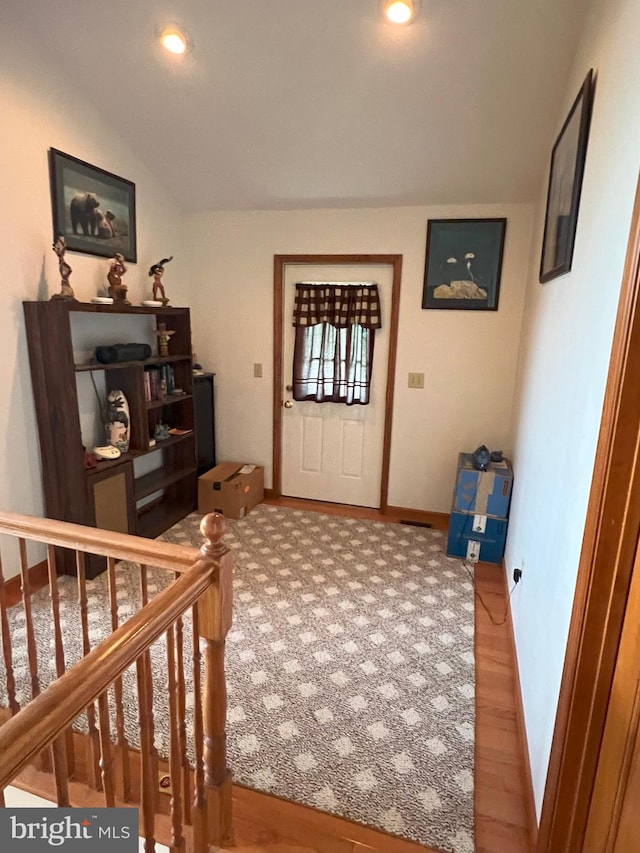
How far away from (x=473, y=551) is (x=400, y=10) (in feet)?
9.30

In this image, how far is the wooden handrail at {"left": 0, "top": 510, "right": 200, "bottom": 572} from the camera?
127 centimetres

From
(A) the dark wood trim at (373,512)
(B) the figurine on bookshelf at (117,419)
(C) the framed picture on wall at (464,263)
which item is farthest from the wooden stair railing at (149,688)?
(C) the framed picture on wall at (464,263)

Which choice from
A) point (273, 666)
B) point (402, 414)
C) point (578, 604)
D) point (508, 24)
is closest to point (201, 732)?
point (273, 666)

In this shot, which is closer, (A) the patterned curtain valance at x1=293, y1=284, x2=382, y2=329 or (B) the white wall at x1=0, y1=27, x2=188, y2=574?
(B) the white wall at x1=0, y1=27, x2=188, y2=574

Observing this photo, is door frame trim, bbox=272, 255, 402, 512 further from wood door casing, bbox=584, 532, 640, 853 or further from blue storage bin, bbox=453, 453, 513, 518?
wood door casing, bbox=584, 532, 640, 853

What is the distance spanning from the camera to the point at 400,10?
207 cm

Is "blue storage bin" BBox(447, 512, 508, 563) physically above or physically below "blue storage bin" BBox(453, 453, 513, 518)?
below

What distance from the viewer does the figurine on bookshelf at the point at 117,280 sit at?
2.93 meters

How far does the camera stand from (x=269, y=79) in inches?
100.0

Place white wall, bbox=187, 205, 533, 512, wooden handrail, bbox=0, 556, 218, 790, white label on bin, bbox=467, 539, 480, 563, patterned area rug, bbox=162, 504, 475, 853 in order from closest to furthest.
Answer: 1. wooden handrail, bbox=0, 556, 218, 790
2. patterned area rug, bbox=162, 504, 475, 853
3. white label on bin, bbox=467, 539, 480, 563
4. white wall, bbox=187, 205, 533, 512

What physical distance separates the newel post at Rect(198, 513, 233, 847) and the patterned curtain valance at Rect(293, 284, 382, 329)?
2.59 m

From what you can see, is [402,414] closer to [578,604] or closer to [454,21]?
[454,21]

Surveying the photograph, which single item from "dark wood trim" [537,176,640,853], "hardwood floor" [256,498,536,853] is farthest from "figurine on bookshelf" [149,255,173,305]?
"dark wood trim" [537,176,640,853]

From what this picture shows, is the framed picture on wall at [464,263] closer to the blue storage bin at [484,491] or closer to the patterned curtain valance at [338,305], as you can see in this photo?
the patterned curtain valance at [338,305]
